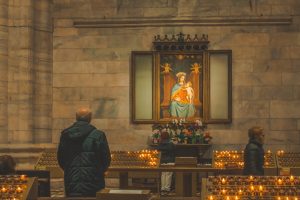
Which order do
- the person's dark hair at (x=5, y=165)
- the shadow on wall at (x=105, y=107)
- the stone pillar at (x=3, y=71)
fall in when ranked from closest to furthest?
1. the person's dark hair at (x=5, y=165)
2. the stone pillar at (x=3, y=71)
3. the shadow on wall at (x=105, y=107)

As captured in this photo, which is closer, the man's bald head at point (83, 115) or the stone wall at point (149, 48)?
the man's bald head at point (83, 115)

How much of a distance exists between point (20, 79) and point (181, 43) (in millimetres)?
4424

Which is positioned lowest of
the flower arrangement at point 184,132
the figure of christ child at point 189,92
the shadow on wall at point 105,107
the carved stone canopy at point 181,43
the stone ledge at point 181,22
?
the flower arrangement at point 184,132

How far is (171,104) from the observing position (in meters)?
18.3

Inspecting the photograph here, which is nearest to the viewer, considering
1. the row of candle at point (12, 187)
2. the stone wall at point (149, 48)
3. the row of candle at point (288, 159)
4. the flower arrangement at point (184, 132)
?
the row of candle at point (12, 187)

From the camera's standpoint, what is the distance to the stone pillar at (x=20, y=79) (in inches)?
708

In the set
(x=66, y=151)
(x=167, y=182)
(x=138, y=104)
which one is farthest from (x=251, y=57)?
(x=66, y=151)

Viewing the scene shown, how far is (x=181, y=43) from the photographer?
59.8 ft

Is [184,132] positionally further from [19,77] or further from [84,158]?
[84,158]

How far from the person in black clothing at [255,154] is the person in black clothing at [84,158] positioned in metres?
2.02

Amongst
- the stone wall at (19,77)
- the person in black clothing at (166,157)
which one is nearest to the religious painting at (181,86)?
the person in black clothing at (166,157)

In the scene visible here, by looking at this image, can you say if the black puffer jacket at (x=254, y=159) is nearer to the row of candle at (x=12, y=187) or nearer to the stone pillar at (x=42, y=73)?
the row of candle at (x=12, y=187)

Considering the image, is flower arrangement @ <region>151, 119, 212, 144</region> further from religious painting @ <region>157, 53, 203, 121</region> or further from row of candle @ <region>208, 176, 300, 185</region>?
row of candle @ <region>208, 176, 300, 185</region>

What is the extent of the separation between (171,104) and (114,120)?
5.36 feet
